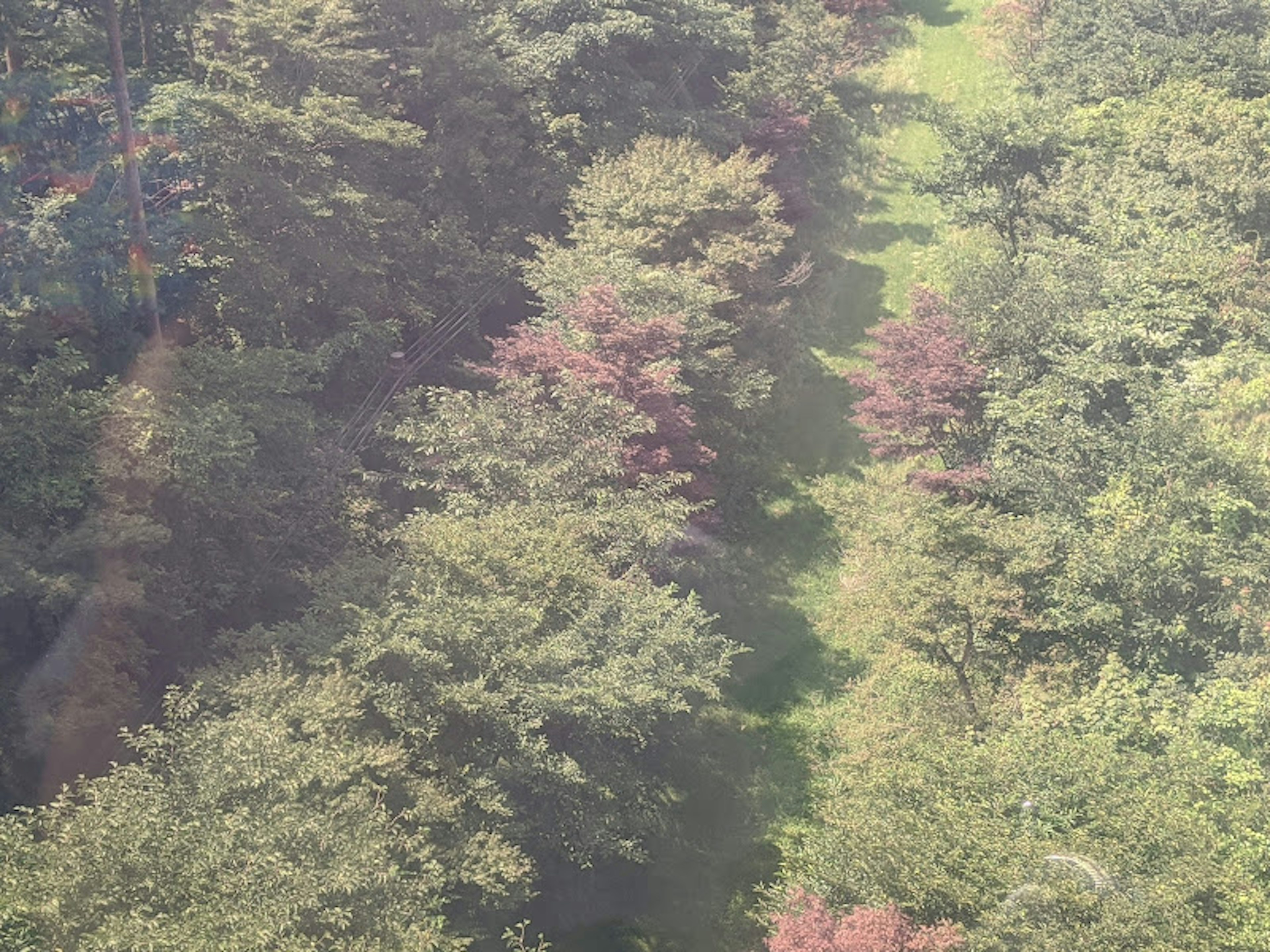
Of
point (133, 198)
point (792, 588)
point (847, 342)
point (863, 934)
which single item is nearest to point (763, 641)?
point (792, 588)

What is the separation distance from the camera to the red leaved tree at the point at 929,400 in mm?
22797

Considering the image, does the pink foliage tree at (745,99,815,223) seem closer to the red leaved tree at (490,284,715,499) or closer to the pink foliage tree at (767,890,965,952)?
the red leaved tree at (490,284,715,499)

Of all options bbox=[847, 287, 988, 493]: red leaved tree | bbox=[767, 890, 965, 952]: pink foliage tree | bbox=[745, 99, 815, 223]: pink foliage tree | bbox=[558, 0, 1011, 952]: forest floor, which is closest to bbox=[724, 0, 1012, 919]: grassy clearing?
bbox=[558, 0, 1011, 952]: forest floor

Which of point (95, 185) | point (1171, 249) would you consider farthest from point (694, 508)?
point (1171, 249)

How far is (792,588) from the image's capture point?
2320cm

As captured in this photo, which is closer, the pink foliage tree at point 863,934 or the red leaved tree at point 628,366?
the pink foliage tree at point 863,934

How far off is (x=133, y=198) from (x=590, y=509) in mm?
9221

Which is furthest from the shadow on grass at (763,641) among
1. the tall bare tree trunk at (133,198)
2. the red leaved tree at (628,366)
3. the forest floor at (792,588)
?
the tall bare tree trunk at (133,198)

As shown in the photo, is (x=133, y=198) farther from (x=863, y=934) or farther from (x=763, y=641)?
(x=863, y=934)

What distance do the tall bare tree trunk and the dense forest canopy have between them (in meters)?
0.09

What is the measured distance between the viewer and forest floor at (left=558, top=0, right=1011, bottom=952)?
56.2ft

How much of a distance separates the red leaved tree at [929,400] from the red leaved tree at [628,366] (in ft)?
13.6

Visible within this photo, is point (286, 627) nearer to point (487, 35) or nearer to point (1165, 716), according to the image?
point (1165, 716)

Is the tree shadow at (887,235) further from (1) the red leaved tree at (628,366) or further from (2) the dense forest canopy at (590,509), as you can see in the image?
(1) the red leaved tree at (628,366)
